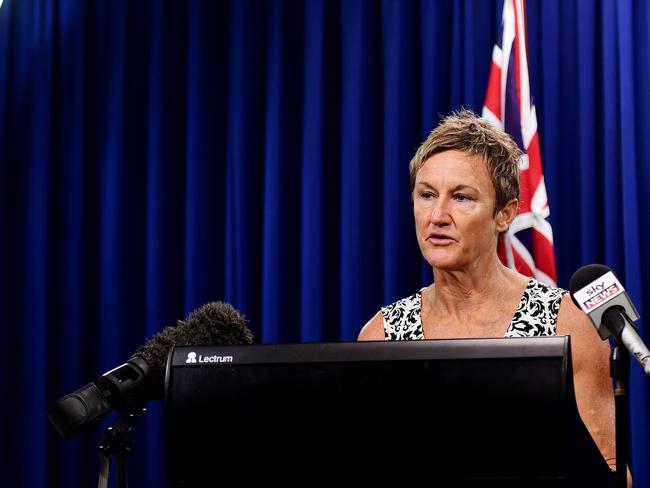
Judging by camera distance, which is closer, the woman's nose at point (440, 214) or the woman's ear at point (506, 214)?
the woman's nose at point (440, 214)

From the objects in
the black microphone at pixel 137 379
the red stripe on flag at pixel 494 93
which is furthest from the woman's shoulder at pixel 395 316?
the red stripe on flag at pixel 494 93

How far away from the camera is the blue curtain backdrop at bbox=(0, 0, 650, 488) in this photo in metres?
3.48

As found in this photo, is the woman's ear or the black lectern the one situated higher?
the woman's ear

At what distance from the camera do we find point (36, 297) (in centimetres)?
383

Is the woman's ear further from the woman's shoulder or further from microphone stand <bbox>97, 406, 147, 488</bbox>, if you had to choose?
microphone stand <bbox>97, 406, 147, 488</bbox>

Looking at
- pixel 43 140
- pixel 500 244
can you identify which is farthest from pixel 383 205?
pixel 43 140

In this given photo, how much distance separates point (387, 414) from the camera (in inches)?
42.8

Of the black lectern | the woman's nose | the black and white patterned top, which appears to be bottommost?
the black lectern

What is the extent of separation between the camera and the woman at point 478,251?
192 centimetres

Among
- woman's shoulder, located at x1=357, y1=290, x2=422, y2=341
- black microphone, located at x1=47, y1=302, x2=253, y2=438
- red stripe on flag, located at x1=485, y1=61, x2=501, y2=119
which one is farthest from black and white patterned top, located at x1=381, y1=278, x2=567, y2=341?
red stripe on flag, located at x1=485, y1=61, x2=501, y2=119

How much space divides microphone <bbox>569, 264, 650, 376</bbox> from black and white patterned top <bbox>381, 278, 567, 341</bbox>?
66 cm

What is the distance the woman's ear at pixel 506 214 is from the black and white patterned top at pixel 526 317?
0.51ft

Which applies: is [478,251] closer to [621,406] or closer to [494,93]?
[621,406]

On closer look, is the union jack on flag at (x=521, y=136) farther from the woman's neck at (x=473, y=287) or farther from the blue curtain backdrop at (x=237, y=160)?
the woman's neck at (x=473, y=287)
